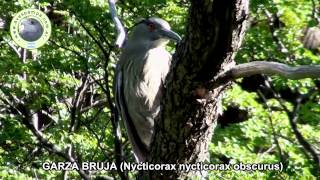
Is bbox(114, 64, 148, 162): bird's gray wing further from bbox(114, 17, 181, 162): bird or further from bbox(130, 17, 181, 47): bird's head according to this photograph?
bbox(130, 17, 181, 47): bird's head

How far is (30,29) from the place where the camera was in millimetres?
6258

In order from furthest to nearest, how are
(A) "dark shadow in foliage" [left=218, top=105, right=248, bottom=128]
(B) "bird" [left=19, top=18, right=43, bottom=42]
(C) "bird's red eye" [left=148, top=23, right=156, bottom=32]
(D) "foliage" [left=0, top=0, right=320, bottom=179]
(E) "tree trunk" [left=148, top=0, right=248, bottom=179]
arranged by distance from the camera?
(A) "dark shadow in foliage" [left=218, top=105, right=248, bottom=128] → (B) "bird" [left=19, top=18, right=43, bottom=42] → (D) "foliage" [left=0, top=0, right=320, bottom=179] → (C) "bird's red eye" [left=148, top=23, right=156, bottom=32] → (E) "tree trunk" [left=148, top=0, right=248, bottom=179]

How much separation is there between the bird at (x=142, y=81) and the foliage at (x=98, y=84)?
98 cm

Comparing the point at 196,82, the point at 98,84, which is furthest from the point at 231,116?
the point at 196,82

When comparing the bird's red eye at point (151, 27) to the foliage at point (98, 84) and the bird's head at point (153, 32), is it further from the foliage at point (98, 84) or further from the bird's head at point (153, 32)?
the foliage at point (98, 84)

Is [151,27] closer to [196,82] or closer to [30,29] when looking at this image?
[30,29]

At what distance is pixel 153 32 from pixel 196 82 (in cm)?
222

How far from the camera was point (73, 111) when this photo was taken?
6.76 m

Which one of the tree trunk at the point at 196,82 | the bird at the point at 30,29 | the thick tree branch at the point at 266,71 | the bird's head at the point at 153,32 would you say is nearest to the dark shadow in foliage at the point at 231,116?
the bird at the point at 30,29

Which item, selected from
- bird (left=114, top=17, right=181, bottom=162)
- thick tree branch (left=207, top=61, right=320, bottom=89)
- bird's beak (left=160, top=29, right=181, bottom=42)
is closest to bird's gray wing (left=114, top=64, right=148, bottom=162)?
bird (left=114, top=17, right=181, bottom=162)

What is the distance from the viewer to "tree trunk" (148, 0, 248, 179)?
7.66 ft

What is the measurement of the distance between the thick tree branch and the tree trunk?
0.04 metres

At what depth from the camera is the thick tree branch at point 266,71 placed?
93.4 inches

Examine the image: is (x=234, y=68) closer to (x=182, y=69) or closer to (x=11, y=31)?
(x=182, y=69)
